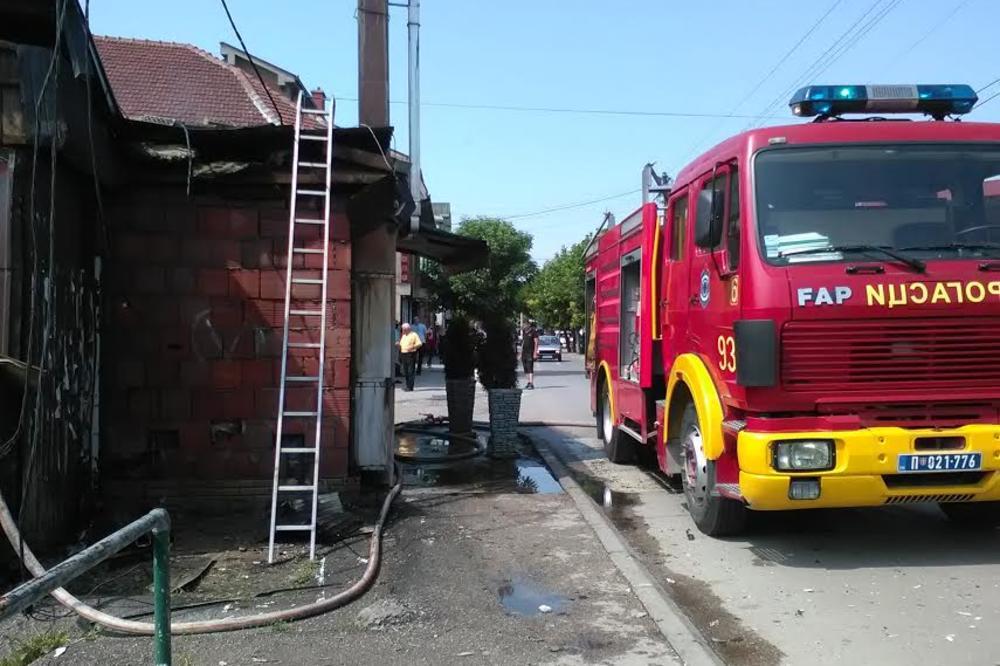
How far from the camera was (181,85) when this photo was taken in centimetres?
1912

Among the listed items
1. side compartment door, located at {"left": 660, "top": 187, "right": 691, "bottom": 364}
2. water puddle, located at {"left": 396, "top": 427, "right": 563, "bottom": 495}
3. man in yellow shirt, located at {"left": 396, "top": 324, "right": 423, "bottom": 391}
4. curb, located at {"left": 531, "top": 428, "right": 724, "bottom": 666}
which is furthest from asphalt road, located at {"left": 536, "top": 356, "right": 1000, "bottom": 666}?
man in yellow shirt, located at {"left": 396, "top": 324, "right": 423, "bottom": 391}

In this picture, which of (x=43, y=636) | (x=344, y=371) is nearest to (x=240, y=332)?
(x=344, y=371)

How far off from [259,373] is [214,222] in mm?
1396

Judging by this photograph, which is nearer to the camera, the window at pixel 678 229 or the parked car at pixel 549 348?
the window at pixel 678 229

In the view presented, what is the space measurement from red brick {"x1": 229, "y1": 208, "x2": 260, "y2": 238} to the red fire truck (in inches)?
152

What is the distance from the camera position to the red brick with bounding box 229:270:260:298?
7492 millimetres

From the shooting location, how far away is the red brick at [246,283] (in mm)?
7492

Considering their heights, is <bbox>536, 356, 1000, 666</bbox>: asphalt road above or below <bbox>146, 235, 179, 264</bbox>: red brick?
below

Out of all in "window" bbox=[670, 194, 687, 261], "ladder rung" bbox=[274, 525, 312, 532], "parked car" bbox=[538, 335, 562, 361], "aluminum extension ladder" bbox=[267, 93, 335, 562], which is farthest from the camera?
"parked car" bbox=[538, 335, 562, 361]

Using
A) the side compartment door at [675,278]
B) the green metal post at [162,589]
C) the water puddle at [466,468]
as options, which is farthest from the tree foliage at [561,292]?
the green metal post at [162,589]

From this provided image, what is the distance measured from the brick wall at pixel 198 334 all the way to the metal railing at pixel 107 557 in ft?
14.2

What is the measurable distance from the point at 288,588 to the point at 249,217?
3.53 m

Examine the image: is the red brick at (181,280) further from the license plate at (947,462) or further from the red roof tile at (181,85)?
the red roof tile at (181,85)

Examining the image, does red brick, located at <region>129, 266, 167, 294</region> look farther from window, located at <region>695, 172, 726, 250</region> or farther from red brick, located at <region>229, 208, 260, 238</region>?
window, located at <region>695, 172, 726, 250</region>
